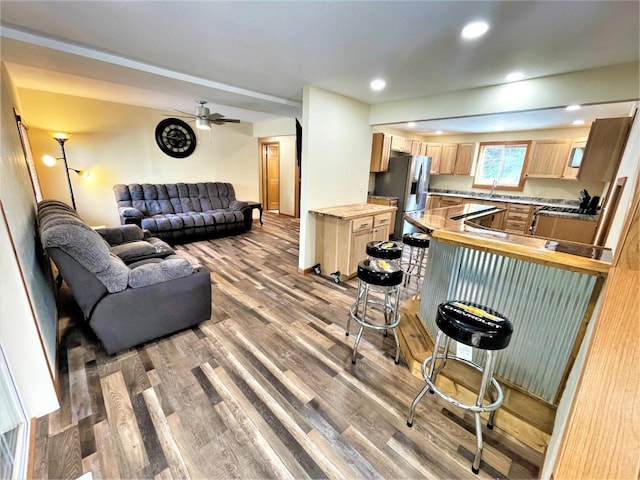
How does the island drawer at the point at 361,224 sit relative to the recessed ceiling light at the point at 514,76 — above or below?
below

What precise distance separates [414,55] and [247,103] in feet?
9.08

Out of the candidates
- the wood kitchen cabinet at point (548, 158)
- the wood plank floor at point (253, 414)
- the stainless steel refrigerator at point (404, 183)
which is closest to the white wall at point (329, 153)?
the stainless steel refrigerator at point (404, 183)

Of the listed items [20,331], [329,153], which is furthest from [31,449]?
[329,153]

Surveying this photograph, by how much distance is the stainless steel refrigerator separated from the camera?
5.08 m

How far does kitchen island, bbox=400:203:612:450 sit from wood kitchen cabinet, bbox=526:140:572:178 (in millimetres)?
4853

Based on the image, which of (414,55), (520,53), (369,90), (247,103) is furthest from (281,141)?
(520,53)

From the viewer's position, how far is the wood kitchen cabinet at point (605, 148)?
8.44ft

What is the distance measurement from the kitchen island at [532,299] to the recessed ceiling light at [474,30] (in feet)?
4.51

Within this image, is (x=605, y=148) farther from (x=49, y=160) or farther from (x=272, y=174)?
(x=49, y=160)

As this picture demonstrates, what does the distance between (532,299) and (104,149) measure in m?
6.45

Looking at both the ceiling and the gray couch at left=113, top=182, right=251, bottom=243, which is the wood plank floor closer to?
the gray couch at left=113, top=182, right=251, bottom=243

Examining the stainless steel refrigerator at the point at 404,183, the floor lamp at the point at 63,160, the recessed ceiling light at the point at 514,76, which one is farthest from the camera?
the stainless steel refrigerator at the point at 404,183

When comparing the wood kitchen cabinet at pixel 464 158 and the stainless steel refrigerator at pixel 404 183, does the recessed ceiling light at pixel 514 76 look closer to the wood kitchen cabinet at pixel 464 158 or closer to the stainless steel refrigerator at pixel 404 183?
the stainless steel refrigerator at pixel 404 183

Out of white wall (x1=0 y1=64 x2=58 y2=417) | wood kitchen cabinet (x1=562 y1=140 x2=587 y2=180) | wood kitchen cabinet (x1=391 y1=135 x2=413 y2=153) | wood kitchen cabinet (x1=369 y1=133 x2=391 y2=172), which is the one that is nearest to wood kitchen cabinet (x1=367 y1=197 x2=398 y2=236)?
wood kitchen cabinet (x1=369 y1=133 x2=391 y2=172)
